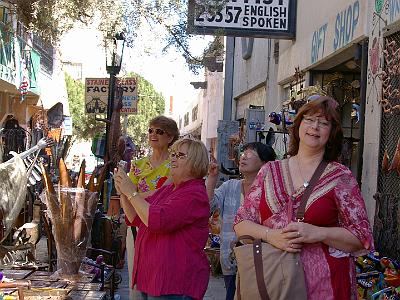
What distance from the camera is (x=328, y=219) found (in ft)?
9.18

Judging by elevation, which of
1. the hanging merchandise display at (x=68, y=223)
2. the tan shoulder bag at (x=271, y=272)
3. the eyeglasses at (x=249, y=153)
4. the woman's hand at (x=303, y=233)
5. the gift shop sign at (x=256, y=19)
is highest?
the gift shop sign at (x=256, y=19)

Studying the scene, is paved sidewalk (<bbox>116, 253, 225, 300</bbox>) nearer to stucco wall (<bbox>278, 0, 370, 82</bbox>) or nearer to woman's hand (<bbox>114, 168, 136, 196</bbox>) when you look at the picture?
stucco wall (<bbox>278, 0, 370, 82</bbox>)

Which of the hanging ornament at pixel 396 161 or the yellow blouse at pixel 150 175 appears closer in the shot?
the yellow blouse at pixel 150 175

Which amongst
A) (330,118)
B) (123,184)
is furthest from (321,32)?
(330,118)

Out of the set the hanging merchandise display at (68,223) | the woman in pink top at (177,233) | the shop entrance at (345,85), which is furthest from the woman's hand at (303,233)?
the shop entrance at (345,85)

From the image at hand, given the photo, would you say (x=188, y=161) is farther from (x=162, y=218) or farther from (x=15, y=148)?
(x=15, y=148)

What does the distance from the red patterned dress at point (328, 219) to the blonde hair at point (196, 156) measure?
0.90 m

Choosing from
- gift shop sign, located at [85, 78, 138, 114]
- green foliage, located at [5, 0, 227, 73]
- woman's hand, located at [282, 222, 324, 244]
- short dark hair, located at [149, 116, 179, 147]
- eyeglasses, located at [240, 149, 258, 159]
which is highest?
green foliage, located at [5, 0, 227, 73]

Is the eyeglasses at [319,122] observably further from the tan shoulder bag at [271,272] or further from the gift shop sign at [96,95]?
the gift shop sign at [96,95]

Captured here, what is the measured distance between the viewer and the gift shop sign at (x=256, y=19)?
10992 millimetres

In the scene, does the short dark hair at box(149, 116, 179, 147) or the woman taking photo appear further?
the short dark hair at box(149, 116, 179, 147)

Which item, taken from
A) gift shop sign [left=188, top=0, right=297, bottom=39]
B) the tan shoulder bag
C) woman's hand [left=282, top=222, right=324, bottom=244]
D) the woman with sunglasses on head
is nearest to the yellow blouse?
the woman with sunglasses on head

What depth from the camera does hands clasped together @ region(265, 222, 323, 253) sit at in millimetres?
2701

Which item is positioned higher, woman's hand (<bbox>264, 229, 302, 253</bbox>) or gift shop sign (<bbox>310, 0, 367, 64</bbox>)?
gift shop sign (<bbox>310, 0, 367, 64</bbox>)
